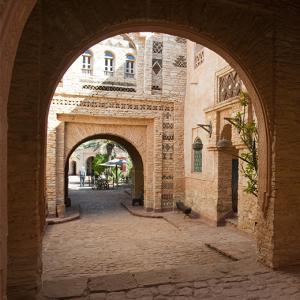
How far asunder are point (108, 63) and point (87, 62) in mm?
776

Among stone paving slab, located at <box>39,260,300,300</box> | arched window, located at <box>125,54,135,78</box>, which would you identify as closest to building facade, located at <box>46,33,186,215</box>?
arched window, located at <box>125,54,135,78</box>

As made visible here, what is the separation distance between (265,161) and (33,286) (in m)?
3.69

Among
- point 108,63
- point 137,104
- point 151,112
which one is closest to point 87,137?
point 137,104

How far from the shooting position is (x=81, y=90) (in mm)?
11320

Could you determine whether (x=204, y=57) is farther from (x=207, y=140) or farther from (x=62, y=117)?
(x=62, y=117)

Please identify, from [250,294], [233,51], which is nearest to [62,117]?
[233,51]

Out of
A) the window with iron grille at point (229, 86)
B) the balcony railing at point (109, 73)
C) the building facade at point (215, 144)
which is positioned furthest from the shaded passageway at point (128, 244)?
the balcony railing at point (109, 73)

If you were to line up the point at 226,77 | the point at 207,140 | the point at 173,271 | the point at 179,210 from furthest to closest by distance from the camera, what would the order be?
the point at 179,210 → the point at 207,140 → the point at 226,77 → the point at 173,271

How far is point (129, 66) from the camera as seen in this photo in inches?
483

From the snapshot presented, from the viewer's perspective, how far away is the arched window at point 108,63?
469 inches

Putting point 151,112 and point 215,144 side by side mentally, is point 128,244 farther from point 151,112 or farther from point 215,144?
point 151,112

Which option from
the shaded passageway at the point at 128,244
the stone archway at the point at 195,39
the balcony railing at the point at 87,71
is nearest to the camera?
the stone archway at the point at 195,39

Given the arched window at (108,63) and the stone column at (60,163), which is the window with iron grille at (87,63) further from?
the stone column at (60,163)

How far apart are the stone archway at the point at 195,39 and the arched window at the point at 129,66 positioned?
7.45m
